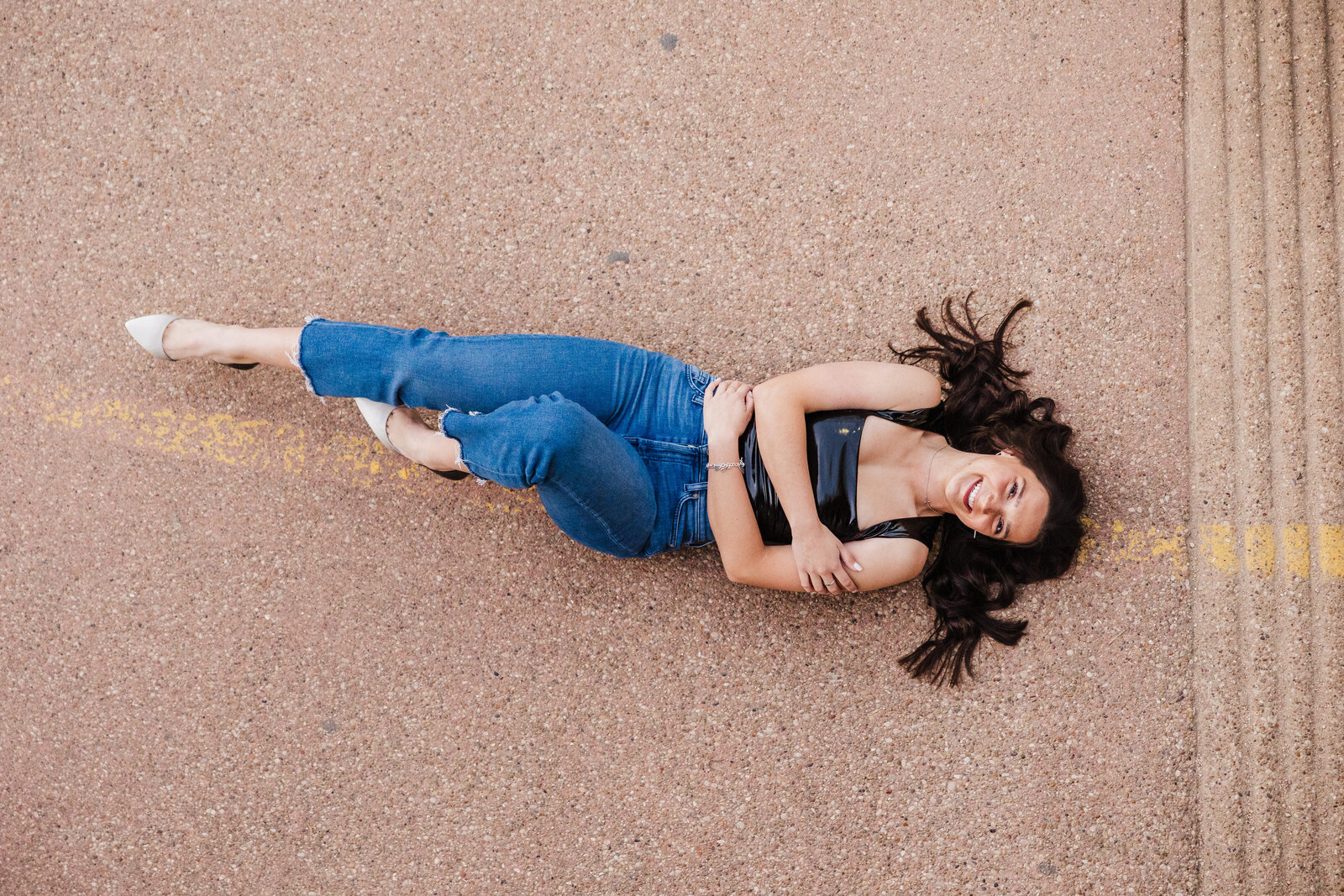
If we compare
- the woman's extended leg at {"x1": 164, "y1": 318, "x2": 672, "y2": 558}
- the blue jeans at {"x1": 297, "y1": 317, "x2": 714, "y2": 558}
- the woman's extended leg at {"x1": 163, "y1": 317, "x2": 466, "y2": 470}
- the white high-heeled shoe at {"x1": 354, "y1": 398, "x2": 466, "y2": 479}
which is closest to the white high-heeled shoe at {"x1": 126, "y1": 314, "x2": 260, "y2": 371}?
the woman's extended leg at {"x1": 163, "y1": 317, "x2": 466, "y2": 470}

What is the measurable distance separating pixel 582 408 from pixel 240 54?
7.35ft

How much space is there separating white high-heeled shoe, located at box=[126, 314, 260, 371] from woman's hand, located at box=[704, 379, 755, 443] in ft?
5.73

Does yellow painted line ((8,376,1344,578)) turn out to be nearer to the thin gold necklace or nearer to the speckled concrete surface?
the speckled concrete surface

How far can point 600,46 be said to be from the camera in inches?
125

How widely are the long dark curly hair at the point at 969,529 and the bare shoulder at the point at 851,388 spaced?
0.43 m

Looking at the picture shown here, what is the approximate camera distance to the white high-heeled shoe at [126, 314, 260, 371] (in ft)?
9.56

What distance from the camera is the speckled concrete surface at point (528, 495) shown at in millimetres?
3061

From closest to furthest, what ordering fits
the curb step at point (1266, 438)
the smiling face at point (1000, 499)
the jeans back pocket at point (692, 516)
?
the smiling face at point (1000, 499) → the jeans back pocket at point (692, 516) → the curb step at point (1266, 438)

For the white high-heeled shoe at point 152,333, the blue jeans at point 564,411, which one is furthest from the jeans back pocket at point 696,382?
the white high-heeled shoe at point 152,333

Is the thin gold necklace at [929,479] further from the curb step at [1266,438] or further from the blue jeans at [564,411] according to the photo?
the curb step at [1266,438]

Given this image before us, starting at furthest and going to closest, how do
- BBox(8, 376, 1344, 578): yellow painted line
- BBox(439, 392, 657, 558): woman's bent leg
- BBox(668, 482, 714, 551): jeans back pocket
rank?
BBox(8, 376, 1344, 578): yellow painted line, BBox(668, 482, 714, 551): jeans back pocket, BBox(439, 392, 657, 558): woman's bent leg

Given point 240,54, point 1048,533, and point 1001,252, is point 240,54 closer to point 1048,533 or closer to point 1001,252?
point 1001,252

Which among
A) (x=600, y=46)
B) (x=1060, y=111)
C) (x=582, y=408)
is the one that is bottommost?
(x=582, y=408)

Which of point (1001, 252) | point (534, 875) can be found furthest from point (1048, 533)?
point (534, 875)
